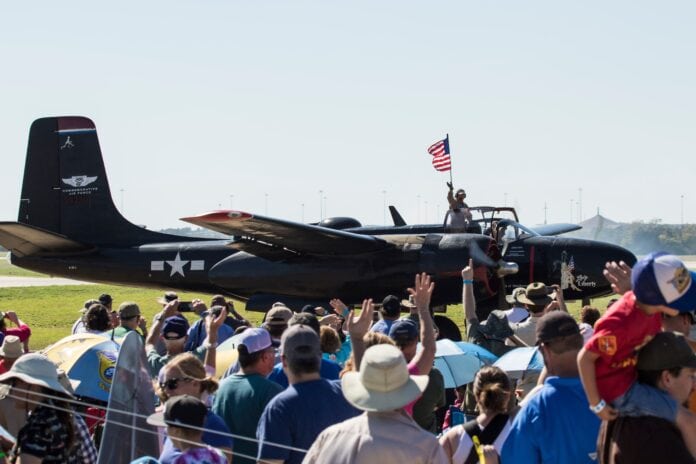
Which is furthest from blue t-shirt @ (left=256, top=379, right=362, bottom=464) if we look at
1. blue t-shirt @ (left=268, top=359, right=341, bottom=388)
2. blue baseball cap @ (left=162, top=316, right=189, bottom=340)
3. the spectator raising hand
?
blue baseball cap @ (left=162, top=316, right=189, bottom=340)

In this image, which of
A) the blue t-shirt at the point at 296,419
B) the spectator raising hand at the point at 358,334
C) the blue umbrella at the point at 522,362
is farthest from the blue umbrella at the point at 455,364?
the blue t-shirt at the point at 296,419

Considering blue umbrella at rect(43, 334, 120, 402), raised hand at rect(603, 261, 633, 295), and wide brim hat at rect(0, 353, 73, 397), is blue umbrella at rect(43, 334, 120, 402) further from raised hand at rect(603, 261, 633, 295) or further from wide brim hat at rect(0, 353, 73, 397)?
raised hand at rect(603, 261, 633, 295)

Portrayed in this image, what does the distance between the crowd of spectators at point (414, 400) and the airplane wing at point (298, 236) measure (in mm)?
10390

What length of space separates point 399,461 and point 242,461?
1911 millimetres

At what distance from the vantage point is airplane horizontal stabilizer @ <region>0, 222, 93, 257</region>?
65.9 ft

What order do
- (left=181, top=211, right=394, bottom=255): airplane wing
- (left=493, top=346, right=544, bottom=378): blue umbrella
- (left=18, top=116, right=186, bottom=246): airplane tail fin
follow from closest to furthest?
(left=493, top=346, right=544, bottom=378): blue umbrella
(left=181, top=211, right=394, bottom=255): airplane wing
(left=18, top=116, right=186, bottom=246): airplane tail fin

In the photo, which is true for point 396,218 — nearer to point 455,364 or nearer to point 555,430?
point 455,364

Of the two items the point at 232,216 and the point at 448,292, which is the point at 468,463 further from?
the point at 448,292

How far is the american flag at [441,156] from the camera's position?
2148 cm

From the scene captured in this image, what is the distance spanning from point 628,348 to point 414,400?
38.4 inches

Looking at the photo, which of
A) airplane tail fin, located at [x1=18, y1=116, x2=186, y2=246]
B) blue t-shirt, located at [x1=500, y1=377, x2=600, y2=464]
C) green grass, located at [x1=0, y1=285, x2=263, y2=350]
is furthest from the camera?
green grass, located at [x1=0, y1=285, x2=263, y2=350]

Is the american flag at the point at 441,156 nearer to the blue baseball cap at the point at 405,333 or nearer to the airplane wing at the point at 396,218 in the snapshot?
the airplane wing at the point at 396,218

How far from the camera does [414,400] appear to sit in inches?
176

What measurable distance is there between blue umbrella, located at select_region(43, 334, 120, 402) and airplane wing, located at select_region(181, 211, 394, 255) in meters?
8.78
